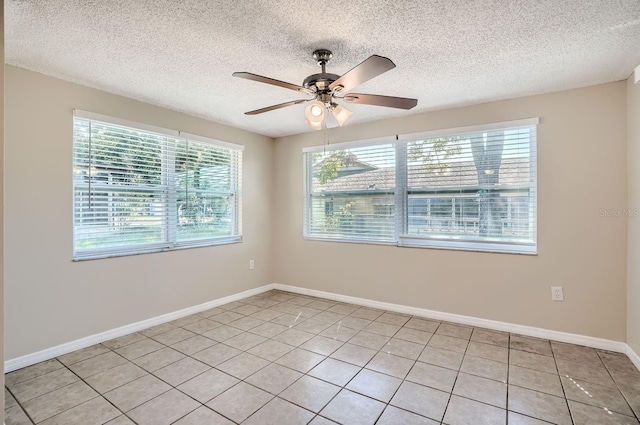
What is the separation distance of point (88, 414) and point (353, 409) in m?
1.56

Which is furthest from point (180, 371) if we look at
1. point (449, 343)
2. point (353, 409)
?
point (449, 343)

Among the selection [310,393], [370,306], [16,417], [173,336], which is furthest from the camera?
[370,306]

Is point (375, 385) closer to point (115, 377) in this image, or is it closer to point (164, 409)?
point (164, 409)

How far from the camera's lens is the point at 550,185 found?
9.61 ft

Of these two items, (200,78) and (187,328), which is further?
(187,328)

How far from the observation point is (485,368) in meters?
2.41

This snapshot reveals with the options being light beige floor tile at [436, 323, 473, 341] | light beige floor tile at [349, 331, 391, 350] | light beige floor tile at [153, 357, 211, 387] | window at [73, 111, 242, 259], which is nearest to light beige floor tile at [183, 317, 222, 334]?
light beige floor tile at [153, 357, 211, 387]

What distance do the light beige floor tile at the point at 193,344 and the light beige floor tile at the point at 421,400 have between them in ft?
5.47

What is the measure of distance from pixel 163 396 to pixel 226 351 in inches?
26.7

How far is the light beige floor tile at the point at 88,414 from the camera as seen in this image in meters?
1.81

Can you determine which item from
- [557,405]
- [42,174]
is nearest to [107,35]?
[42,174]

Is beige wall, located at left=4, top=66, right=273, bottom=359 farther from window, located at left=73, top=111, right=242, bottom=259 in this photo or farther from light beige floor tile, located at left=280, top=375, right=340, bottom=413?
light beige floor tile, located at left=280, top=375, right=340, bottom=413

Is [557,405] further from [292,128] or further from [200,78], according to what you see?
[292,128]

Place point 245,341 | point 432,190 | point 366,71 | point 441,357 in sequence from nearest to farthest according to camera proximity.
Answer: point 366,71 < point 441,357 < point 245,341 < point 432,190
